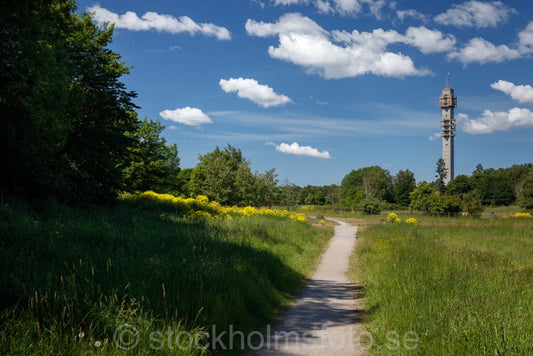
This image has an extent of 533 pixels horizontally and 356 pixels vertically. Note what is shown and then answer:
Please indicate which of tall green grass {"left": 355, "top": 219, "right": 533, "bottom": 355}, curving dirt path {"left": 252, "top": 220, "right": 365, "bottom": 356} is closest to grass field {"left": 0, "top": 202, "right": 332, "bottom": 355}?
curving dirt path {"left": 252, "top": 220, "right": 365, "bottom": 356}

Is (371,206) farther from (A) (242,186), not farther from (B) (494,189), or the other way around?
(B) (494,189)

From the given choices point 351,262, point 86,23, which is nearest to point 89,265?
point 351,262

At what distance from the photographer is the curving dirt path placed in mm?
4672

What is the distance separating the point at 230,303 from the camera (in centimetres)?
515

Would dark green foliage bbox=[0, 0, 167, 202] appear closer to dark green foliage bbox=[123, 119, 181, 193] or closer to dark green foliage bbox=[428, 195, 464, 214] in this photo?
dark green foliage bbox=[123, 119, 181, 193]

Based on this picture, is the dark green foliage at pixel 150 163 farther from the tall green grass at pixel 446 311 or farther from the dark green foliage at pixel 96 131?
the tall green grass at pixel 446 311

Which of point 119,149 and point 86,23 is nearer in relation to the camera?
point 119,149

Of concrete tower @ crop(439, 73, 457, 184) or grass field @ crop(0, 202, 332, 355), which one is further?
concrete tower @ crop(439, 73, 457, 184)

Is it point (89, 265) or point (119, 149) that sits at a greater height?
point (119, 149)

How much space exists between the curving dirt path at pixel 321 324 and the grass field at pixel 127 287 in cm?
39

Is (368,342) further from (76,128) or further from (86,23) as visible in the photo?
(86,23)

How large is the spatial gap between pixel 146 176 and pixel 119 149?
19677 millimetres

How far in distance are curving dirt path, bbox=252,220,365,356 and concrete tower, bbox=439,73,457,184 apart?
490ft

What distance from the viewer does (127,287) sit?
14.8ft
